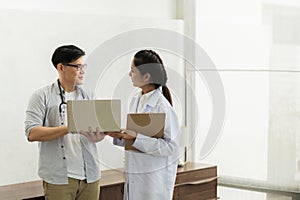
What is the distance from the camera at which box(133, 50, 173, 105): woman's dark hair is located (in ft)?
10.1

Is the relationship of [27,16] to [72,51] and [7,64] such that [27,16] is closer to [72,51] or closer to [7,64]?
[7,64]

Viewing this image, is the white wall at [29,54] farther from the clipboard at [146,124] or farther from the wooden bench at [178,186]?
the clipboard at [146,124]

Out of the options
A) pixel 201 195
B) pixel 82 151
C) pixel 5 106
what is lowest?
pixel 201 195

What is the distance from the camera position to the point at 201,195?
14.7 ft

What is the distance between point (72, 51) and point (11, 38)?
2.54 feet

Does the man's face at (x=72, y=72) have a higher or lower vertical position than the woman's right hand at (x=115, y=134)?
higher

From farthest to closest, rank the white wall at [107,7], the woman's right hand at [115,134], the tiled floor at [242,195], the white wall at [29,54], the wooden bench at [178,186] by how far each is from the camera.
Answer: the tiled floor at [242,195], the white wall at [107,7], the white wall at [29,54], the wooden bench at [178,186], the woman's right hand at [115,134]

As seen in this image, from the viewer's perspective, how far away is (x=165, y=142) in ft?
10.2

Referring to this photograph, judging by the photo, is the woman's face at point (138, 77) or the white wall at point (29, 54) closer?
the woman's face at point (138, 77)

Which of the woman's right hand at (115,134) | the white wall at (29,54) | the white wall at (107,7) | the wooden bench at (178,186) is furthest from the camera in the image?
the white wall at (107,7)

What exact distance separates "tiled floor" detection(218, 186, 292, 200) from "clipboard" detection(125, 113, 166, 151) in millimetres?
1850

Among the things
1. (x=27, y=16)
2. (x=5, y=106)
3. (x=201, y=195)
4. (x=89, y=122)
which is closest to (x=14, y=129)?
(x=5, y=106)

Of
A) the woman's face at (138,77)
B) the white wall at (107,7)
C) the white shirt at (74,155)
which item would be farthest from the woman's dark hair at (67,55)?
the white wall at (107,7)

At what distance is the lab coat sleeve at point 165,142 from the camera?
3055mm
